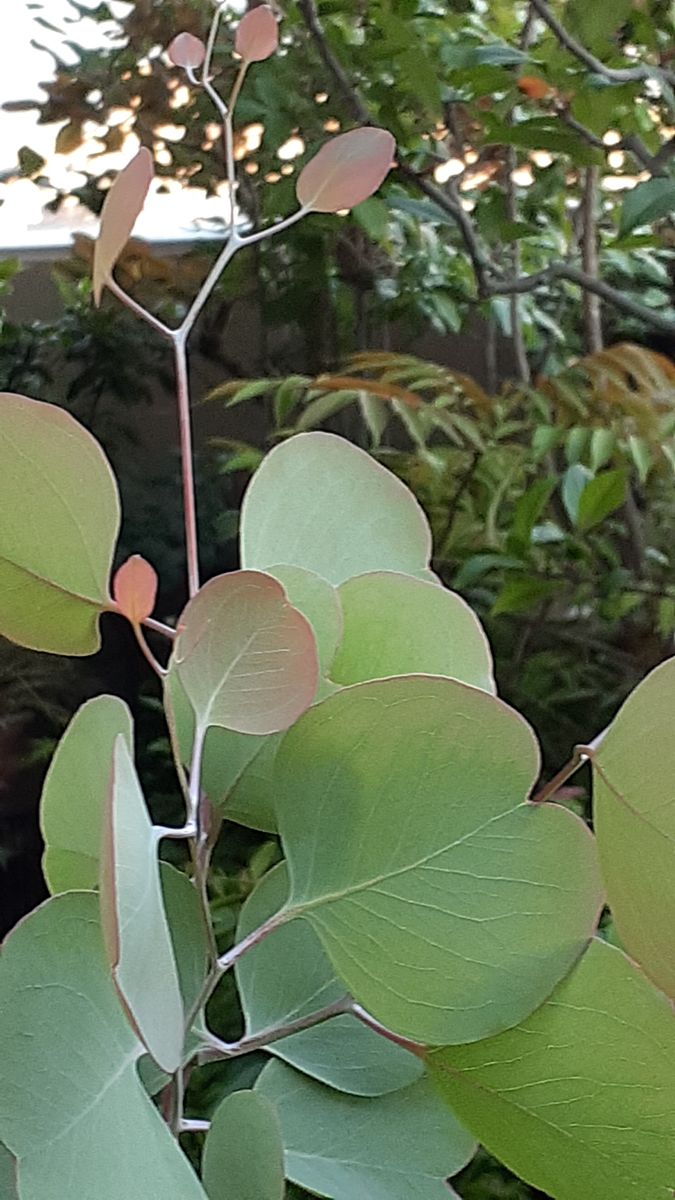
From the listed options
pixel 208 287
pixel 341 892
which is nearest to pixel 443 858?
pixel 341 892

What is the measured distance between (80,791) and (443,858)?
84mm

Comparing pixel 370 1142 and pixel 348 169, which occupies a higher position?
pixel 348 169

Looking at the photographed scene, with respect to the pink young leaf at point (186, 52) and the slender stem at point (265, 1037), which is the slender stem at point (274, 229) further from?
the slender stem at point (265, 1037)

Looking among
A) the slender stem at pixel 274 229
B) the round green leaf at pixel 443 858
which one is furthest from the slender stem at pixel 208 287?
the round green leaf at pixel 443 858

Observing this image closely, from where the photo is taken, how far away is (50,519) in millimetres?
193

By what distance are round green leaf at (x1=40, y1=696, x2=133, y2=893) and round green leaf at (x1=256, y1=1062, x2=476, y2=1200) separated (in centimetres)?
6

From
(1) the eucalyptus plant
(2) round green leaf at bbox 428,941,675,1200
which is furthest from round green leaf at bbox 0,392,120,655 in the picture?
(2) round green leaf at bbox 428,941,675,1200

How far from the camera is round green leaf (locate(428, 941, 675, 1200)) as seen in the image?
0.19m

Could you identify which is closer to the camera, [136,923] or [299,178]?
[136,923]

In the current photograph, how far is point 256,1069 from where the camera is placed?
48 centimetres

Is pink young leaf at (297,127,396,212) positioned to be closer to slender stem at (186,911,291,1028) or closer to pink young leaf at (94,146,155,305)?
pink young leaf at (94,146,155,305)

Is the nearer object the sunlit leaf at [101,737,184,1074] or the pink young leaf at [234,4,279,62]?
the sunlit leaf at [101,737,184,1074]

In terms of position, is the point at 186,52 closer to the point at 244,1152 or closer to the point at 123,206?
the point at 123,206

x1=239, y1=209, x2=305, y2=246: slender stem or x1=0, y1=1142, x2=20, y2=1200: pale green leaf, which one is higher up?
x1=239, y1=209, x2=305, y2=246: slender stem
